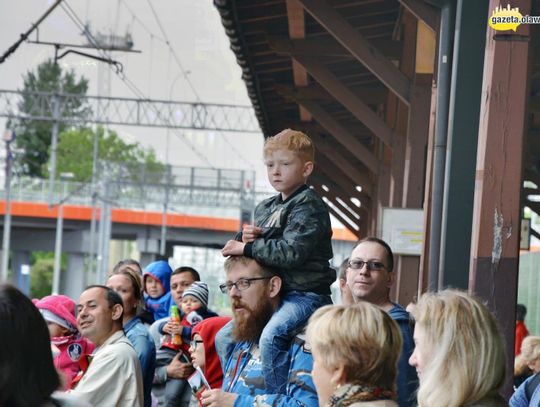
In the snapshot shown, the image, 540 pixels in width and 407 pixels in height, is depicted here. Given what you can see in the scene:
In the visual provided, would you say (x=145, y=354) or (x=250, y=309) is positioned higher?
(x=250, y=309)

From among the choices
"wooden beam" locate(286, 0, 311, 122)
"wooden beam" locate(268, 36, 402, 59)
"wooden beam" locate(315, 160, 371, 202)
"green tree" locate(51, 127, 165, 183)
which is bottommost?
"wooden beam" locate(315, 160, 371, 202)

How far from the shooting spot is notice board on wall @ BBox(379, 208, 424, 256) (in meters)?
14.3

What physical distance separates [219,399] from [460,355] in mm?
1338

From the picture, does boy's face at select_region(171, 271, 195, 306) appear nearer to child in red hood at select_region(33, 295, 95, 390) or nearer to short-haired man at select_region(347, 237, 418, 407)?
child in red hood at select_region(33, 295, 95, 390)

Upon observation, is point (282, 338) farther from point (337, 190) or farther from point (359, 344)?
point (337, 190)

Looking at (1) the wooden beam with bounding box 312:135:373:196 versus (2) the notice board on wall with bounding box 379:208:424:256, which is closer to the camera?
(2) the notice board on wall with bounding box 379:208:424:256

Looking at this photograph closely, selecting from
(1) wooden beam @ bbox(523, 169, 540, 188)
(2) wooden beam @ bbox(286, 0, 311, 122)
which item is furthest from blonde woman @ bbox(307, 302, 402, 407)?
(1) wooden beam @ bbox(523, 169, 540, 188)

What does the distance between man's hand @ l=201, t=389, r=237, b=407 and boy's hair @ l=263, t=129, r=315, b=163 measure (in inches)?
46.1

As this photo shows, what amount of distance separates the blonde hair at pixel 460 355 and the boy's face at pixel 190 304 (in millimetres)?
4452

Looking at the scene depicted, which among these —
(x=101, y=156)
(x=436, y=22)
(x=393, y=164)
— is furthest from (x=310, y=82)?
(x=101, y=156)

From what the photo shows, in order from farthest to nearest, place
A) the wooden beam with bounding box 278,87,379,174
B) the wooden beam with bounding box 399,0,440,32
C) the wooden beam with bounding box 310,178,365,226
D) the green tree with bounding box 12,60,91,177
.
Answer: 1. the green tree with bounding box 12,60,91,177
2. the wooden beam with bounding box 310,178,365,226
3. the wooden beam with bounding box 278,87,379,174
4. the wooden beam with bounding box 399,0,440,32

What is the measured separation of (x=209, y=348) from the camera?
6801 mm

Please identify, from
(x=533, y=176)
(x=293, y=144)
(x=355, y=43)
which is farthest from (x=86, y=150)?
(x=293, y=144)

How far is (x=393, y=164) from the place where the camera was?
16.8 m
